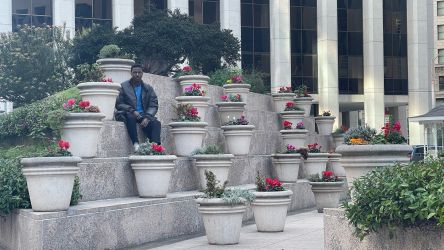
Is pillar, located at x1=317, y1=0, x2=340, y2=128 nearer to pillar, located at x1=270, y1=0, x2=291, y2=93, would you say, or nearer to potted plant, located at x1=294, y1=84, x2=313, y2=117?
pillar, located at x1=270, y1=0, x2=291, y2=93

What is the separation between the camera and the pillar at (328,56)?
181ft

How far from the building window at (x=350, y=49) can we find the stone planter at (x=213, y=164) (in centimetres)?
4235

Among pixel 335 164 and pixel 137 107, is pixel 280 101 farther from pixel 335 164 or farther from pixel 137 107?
pixel 137 107

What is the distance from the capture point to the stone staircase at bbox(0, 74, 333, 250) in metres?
11.3

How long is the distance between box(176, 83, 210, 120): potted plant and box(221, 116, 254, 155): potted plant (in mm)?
780

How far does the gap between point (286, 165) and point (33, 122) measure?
28.2 feet

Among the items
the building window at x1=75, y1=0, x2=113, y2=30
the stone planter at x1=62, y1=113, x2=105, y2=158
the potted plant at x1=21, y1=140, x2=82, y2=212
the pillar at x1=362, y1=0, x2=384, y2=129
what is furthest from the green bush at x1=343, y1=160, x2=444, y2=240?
the pillar at x1=362, y1=0, x2=384, y2=129

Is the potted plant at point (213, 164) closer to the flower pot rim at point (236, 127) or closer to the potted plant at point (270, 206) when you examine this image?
the potted plant at point (270, 206)

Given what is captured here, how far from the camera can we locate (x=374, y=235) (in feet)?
30.8

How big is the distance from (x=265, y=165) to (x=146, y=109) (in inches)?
225

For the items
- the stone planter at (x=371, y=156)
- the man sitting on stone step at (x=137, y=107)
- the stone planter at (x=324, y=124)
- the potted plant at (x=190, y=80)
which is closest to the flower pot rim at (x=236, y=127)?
the potted plant at (x=190, y=80)

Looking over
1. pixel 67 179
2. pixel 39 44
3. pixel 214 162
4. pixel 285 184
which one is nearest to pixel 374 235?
pixel 67 179

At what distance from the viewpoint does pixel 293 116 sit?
24.7m

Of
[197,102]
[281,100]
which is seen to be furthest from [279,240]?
[281,100]
